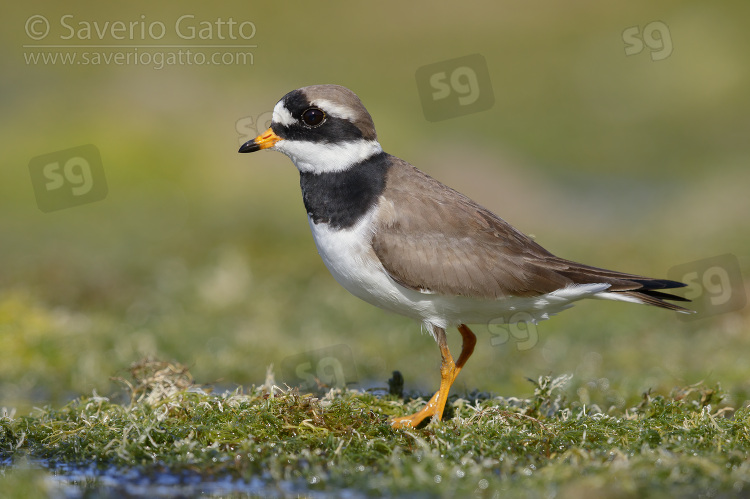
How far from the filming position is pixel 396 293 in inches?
277

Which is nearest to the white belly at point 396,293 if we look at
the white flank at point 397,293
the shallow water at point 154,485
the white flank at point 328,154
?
the white flank at point 397,293

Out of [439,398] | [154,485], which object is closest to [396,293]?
[439,398]

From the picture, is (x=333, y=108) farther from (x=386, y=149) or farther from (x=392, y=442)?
(x=386, y=149)

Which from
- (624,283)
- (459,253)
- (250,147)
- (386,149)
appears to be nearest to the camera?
(459,253)

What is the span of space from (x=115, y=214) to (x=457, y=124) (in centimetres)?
1253

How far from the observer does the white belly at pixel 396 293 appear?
698 centimetres

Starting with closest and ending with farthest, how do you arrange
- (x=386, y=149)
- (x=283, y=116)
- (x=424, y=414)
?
1. (x=424, y=414)
2. (x=283, y=116)
3. (x=386, y=149)

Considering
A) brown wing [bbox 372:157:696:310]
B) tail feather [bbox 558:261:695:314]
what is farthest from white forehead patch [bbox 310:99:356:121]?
tail feather [bbox 558:261:695:314]

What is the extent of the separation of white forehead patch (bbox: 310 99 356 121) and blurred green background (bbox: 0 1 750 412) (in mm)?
2851

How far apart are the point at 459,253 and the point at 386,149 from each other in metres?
13.8

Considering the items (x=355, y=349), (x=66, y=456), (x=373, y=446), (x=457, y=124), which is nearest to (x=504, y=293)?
(x=373, y=446)

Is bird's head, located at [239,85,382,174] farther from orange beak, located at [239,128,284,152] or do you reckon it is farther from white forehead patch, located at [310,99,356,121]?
orange beak, located at [239,128,284,152]

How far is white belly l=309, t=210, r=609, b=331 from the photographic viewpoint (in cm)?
698

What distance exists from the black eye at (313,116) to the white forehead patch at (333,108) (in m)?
0.05
